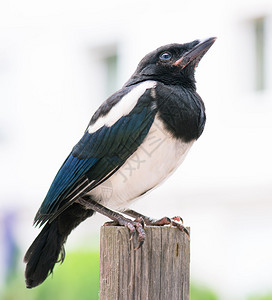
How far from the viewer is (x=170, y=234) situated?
8.32ft

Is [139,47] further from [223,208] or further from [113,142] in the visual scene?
[113,142]

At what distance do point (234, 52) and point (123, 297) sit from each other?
760 centimetres

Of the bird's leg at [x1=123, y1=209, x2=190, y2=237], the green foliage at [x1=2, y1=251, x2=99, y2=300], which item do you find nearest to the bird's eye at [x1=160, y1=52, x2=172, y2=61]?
the bird's leg at [x1=123, y1=209, x2=190, y2=237]

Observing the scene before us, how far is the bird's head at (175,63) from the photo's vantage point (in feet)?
11.5

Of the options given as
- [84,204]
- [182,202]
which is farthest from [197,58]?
[182,202]

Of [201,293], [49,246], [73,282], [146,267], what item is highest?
[73,282]

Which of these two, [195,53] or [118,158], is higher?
[195,53]

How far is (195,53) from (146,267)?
146 cm

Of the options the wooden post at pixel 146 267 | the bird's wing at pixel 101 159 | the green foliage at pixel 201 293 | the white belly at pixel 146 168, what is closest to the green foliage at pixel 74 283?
the green foliage at pixel 201 293

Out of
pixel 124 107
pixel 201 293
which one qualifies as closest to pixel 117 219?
pixel 124 107

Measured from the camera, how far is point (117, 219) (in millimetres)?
3025

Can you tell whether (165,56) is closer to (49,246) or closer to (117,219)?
(117,219)

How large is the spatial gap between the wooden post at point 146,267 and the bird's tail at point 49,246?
2.56 feet

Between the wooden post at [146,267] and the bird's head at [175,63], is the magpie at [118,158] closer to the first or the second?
the bird's head at [175,63]
